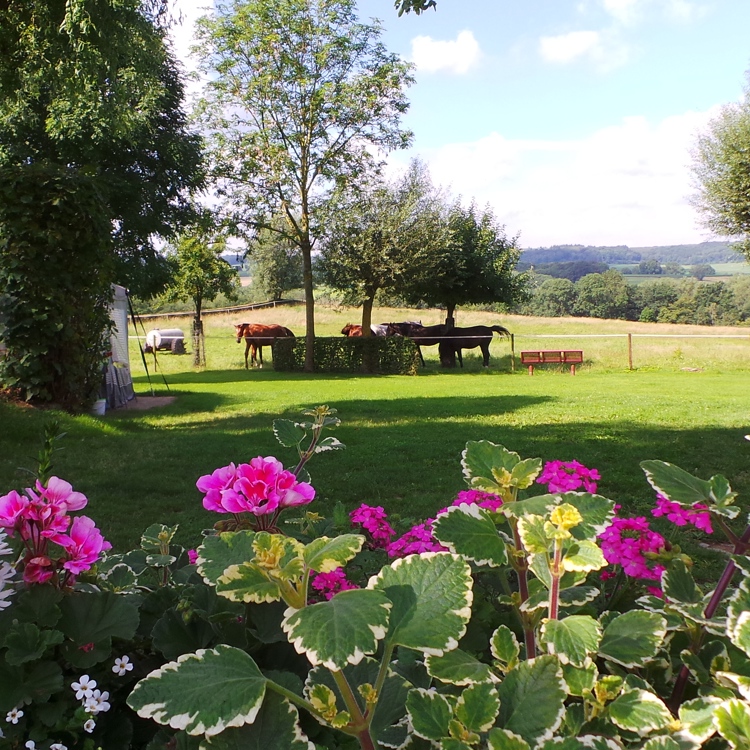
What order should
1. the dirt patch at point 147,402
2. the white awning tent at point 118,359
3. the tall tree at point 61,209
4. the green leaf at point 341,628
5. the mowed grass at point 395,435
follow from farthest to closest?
the dirt patch at point 147,402, the white awning tent at point 118,359, the tall tree at point 61,209, the mowed grass at point 395,435, the green leaf at point 341,628

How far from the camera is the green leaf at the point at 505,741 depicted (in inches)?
25.5

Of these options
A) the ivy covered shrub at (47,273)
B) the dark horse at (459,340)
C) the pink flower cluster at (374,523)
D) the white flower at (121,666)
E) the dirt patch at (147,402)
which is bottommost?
the dirt patch at (147,402)

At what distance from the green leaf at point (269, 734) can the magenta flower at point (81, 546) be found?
0.38 metres

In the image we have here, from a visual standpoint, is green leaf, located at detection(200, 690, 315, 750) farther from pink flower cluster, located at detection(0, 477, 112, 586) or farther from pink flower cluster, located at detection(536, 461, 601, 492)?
pink flower cluster, located at detection(536, 461, 601, 492)

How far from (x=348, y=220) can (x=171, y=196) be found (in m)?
5.57

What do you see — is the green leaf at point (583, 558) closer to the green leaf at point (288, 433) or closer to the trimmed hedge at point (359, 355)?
the green leaf at point (288, 433)

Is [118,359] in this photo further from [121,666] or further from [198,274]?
[198,274]

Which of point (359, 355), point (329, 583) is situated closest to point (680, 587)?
point (329, 583)

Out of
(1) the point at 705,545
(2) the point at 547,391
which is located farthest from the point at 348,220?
(1) the point at 705,545

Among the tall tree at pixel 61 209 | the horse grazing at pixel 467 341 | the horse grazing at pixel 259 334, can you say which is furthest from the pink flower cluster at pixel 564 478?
the horse grazing at pixel 259 334

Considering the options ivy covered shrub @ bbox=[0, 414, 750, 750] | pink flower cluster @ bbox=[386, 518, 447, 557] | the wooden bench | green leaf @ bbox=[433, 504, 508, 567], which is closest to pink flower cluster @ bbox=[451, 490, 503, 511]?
pink flower cluster @ bbox=[386, 518, 447, 557]

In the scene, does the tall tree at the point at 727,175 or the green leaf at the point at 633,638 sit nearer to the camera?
the green leaf at the point at 633,638

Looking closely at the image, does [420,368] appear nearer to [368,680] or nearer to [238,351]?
[238,351]

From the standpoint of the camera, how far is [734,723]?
2.14 feet
